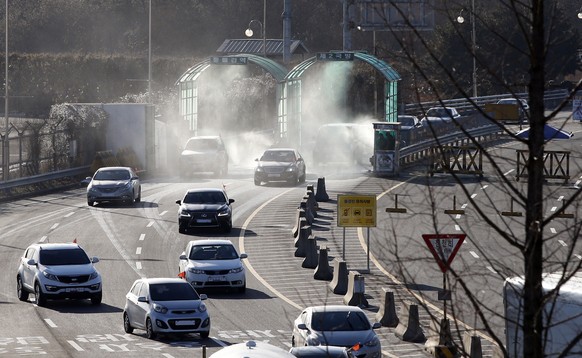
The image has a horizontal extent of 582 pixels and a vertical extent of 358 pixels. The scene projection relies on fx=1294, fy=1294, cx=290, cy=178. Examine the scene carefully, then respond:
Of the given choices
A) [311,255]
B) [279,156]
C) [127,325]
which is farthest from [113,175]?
[127,325]

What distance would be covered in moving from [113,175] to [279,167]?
8984 mm

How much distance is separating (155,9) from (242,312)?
9455 cm

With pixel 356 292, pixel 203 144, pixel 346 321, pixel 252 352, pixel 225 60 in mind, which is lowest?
pixel 356 292

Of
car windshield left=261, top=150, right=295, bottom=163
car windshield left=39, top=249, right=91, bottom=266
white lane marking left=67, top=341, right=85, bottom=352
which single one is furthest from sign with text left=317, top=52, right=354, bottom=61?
white lane marking left=67, top=341, right=85, bottom=352

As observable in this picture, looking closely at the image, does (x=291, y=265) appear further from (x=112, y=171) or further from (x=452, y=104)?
(x=452, y=104)

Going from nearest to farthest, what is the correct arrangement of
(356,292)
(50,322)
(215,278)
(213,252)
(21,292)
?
(50,322) → (356,292) → (21,292) → (215,278) → (213,252)

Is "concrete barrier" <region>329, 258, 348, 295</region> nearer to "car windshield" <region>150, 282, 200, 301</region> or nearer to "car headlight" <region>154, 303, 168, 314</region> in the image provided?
"car windshield" <region>150, 282, 200, 301</region>

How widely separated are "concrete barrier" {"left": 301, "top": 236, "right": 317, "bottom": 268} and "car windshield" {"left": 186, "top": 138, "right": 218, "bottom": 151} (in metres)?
23.6

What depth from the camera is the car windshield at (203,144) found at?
2340 inches

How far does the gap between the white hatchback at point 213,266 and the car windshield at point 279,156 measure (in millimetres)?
22829

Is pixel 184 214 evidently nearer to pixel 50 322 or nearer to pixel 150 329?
pixel 50 322

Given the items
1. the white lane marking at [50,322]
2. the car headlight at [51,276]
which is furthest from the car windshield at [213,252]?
the white lane marking at [50,322]

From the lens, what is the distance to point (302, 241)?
38125 millimetres

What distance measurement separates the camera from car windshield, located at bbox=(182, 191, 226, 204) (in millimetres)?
43000
